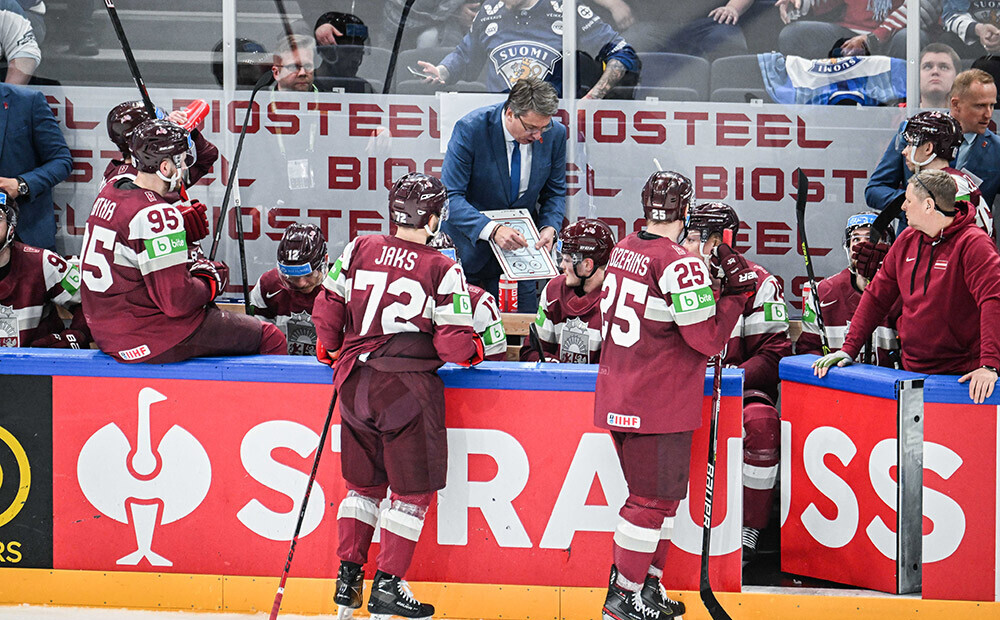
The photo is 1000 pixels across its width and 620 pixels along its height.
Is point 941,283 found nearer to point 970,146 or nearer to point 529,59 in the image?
point 970,146

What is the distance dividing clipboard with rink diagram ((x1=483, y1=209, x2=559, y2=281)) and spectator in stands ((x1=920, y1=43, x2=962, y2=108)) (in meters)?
2.23

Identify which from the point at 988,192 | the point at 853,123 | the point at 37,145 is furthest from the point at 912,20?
the point at 37,145

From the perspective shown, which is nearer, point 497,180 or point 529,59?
point 497,180

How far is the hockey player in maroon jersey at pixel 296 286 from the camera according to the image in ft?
16.7

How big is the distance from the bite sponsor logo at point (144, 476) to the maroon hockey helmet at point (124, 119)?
1.37m

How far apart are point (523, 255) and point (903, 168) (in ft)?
6.56

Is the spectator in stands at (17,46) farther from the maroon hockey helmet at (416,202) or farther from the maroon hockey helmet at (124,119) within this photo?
the maroon hockey helmet at (416,202)

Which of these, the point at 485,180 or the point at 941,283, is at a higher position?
the point at 485,180

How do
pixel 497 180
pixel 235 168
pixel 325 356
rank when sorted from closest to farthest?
1. pixel 325 356
2. pixel 497 180
3. pixel 235 168

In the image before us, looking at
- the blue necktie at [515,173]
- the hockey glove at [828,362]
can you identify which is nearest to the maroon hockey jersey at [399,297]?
the hockey glove at [828,362]

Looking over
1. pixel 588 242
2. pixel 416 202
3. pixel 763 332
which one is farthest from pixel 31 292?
pixel 763 332

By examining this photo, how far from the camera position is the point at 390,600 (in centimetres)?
359

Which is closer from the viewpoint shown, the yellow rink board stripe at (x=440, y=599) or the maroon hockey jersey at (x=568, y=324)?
the yellow rink board stripe at (x=440, y=599)

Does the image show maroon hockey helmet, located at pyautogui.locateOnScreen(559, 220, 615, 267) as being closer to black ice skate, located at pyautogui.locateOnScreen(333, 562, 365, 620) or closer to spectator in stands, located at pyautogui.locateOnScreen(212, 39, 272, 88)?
black ice skate, located at pyautogui.locateOnScreen(333, 562, 365, 620)
